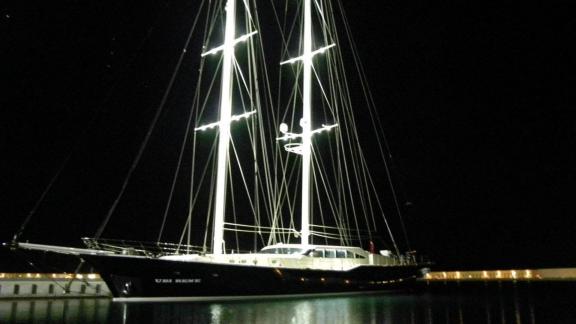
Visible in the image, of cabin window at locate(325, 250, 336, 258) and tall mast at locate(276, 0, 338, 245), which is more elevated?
tall mast at locate(276, 0, 338, 245)

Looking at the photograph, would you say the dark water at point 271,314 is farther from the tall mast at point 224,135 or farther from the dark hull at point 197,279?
the tall mast at point 224,135

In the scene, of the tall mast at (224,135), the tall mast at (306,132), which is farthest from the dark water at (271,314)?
the tall mast at (306,132)

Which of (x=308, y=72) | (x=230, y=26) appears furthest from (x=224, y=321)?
(x=308, y=72)

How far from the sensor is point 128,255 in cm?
2162

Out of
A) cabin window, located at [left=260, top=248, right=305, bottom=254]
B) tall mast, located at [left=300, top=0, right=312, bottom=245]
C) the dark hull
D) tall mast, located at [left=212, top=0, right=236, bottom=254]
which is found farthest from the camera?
tall mast, located at [left=300, top=0, right=312, bottom=245]

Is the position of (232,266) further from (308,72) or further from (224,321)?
(308,72)

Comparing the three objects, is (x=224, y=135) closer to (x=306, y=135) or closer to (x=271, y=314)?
(x=306, y=135)

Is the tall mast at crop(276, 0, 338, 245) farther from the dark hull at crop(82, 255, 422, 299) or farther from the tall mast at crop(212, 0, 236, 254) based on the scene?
the tall mast at crop(212, 0, 236, 254)

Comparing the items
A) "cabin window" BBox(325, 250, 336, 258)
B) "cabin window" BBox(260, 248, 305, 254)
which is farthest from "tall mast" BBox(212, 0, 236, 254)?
"cabin window" BBox(325, 250, 336, 258)

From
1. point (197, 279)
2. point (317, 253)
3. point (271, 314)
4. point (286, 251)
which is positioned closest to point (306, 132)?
point (317, 253)

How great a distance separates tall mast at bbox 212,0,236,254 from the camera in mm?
24984

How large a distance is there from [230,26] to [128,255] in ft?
46.8

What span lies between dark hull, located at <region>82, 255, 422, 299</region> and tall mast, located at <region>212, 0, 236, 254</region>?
83.5 inches

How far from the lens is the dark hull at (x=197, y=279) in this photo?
70.1 feet
